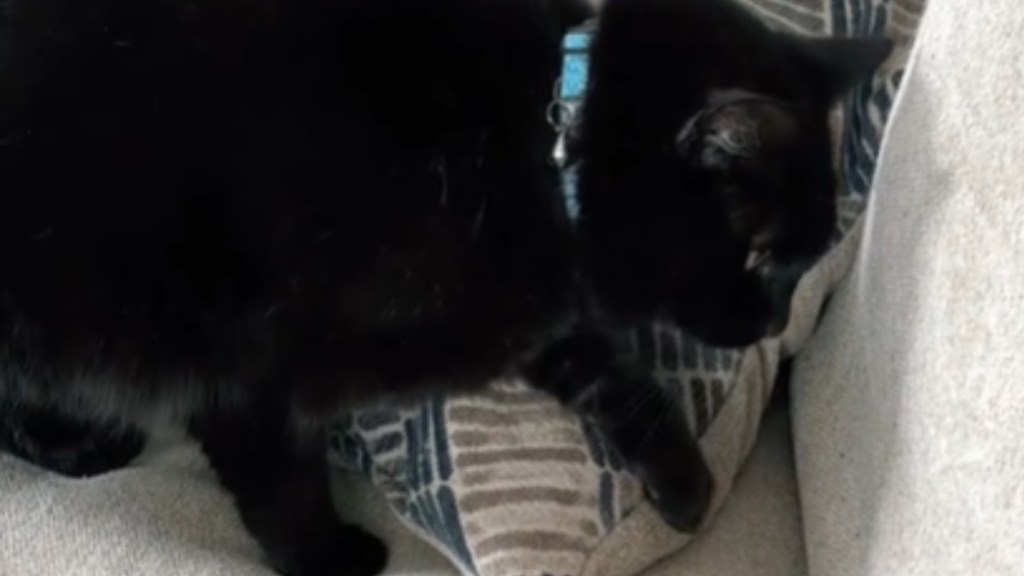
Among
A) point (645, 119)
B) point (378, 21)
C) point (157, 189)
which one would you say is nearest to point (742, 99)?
point (645, 119)

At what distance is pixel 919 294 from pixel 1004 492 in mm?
170

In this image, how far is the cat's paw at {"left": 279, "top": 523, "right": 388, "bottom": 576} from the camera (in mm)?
1045

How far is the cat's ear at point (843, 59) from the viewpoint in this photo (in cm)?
94

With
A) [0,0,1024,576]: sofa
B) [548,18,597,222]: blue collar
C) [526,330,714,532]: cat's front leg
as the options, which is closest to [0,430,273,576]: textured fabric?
[0,0,1024,576]: sofa

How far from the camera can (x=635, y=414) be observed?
103cm

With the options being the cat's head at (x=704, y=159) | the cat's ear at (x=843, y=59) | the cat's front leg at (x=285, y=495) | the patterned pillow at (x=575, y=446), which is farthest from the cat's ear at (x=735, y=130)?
the cat's front leg at (x=285, y=495)

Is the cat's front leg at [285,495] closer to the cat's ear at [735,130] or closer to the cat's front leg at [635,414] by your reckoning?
the cat's front leg at [635,414]

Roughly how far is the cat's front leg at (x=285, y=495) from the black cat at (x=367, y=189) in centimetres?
3

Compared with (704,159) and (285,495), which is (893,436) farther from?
(285,495)

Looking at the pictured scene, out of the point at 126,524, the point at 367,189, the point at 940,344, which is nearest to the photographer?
the point at 940,344

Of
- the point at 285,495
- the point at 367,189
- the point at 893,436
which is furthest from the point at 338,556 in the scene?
the point at 893,436

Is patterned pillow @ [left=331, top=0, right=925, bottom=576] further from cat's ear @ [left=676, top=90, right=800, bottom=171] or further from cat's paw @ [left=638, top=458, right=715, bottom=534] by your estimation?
cat's ear @ [left=676, top=90, right=800, bottom=171]

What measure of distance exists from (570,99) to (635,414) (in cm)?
25

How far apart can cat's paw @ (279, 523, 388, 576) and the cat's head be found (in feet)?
0.85
